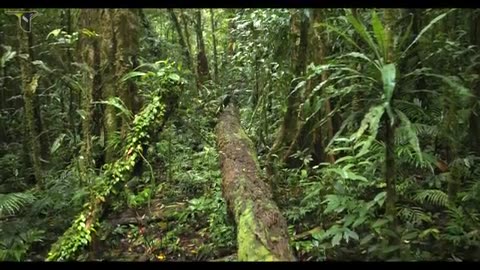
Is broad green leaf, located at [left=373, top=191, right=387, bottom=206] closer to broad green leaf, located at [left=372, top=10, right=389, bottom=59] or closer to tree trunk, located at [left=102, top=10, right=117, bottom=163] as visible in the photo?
broad green leaf, located at [left=372, top=10, right=389, bottom=59]

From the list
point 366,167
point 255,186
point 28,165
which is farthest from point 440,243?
point 28,165

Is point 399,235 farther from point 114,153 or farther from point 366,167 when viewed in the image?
point 114,153

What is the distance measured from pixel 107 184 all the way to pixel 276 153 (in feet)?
6.58

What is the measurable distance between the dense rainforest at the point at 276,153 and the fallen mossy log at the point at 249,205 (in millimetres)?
16

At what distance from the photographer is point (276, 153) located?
17.2 ft

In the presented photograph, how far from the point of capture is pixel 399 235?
294cm

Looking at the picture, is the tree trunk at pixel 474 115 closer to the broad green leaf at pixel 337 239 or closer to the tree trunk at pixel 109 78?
the broad green leaf at pixel 337 239

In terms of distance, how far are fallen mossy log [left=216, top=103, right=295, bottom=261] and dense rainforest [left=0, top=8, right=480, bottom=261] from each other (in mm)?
16

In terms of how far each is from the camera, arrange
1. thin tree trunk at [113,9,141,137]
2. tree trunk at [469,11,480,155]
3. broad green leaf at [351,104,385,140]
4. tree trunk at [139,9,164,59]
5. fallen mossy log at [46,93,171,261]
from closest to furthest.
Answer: broad green leaf at [351,104,385,140], fallen mossy log at [46,93,171,261], tree trunk at [469,11,480,155], thin tree trunk at [113,9,141,137], tree trunk at [139,9,164,59]

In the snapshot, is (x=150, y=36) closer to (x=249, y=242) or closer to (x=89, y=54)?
(x=89, y=54)

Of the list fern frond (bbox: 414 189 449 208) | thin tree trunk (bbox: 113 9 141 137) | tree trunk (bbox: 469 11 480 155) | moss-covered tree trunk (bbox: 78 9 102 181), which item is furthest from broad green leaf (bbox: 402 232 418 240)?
thin tree trunk (bbox: 113 9 141 137)

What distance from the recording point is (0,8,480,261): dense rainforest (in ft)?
10.1

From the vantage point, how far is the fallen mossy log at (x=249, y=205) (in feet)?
9.58

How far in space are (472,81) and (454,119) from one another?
1.08 feet
